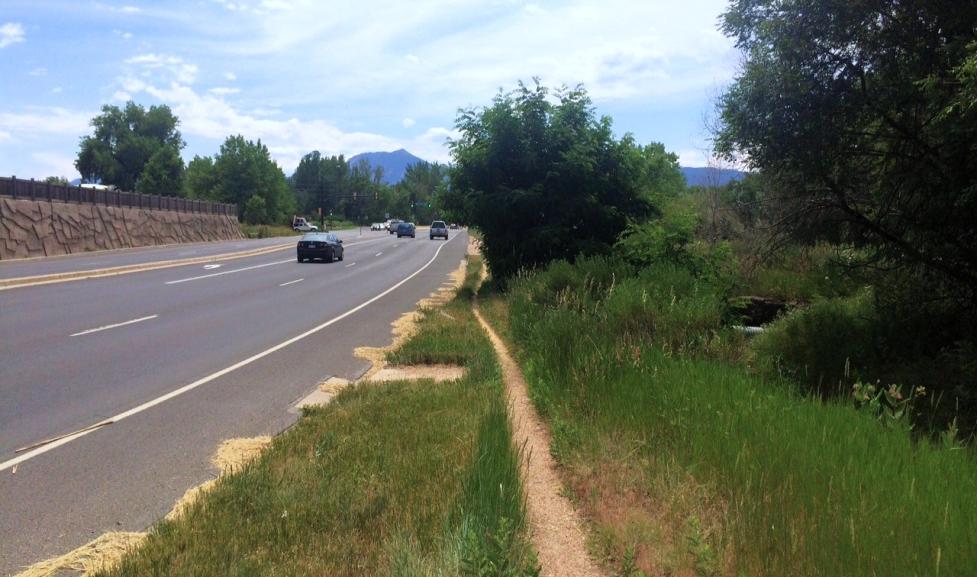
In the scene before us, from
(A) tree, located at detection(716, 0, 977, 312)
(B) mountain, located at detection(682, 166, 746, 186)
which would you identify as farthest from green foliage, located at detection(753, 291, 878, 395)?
(B) mountain, located at detection(682, 166, 746, 186)

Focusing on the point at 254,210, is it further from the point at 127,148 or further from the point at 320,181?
the point at 320,181

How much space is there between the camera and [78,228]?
1634 inches

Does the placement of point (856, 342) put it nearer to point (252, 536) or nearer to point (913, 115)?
point (913, 115)

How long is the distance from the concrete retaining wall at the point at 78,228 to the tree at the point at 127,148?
54478mm

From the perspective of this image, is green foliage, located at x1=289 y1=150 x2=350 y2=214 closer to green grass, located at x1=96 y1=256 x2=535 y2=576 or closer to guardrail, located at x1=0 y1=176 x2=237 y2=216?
guardrail, located at x1=0 y1=176 x2=237 y2=216

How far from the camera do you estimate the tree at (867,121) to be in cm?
1011

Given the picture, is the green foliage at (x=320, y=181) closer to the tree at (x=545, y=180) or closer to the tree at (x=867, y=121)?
the tree at (x=545, y=180)

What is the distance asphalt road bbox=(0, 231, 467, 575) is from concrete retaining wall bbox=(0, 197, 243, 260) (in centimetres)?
1640

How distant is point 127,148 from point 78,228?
78.9 m

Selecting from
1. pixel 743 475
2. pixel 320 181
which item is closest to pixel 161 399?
pixel 743 475

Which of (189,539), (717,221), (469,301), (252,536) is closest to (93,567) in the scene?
(189,539)

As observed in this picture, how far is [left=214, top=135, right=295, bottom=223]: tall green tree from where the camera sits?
114 metres

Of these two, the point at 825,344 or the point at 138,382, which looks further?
the point at 825,344

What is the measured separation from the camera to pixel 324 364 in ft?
38.0
